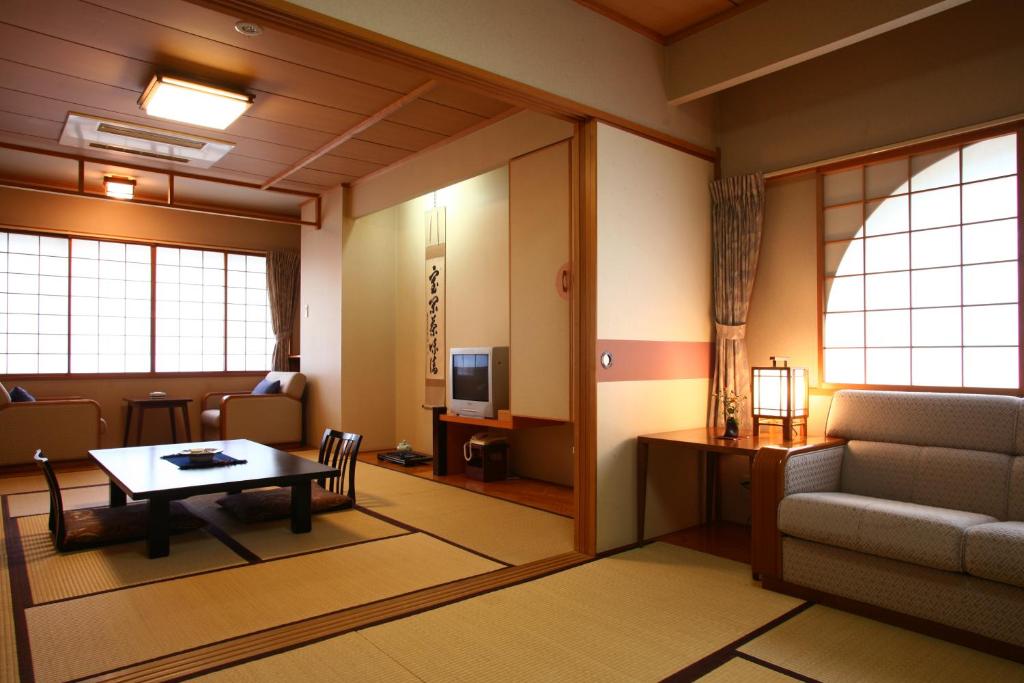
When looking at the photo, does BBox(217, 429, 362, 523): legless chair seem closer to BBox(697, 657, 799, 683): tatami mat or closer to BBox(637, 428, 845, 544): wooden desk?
BBox(637, 428, 845, 544): wooden desk

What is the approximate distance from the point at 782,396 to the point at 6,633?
3590 mm

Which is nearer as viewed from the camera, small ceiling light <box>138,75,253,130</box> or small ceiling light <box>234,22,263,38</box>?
small ceiling light <box>234,22,263,38</box>

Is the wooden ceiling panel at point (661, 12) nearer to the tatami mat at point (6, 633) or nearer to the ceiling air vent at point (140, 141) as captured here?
the ceiling air vent at point (140, 141)

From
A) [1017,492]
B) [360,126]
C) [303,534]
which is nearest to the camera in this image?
[1017,492]

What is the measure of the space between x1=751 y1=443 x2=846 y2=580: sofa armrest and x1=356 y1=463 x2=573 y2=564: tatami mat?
101cm

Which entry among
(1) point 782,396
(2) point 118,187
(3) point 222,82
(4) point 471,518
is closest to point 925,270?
(1) point 782,396

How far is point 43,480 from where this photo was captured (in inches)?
216

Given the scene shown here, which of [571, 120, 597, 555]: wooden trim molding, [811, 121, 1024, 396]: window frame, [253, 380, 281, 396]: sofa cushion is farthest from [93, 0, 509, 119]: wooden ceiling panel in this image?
[253, 380, 281, 396]: sofa cushion

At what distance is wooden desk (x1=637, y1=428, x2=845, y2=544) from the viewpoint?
3.23 metres

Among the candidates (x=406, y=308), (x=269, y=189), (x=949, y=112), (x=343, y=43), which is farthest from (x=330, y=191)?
(x=949, y=112)

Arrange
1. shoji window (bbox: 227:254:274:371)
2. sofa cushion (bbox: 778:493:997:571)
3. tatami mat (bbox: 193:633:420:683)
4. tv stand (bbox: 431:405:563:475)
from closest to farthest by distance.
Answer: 1. tatami mat (bbox: 193:633:420:683)
2. sofa cushion (bbox: 778:493:997:571)
3. tv stand (bbox: 431:405:563:475)
4. shoji window (bbox: 227:254:274:371)

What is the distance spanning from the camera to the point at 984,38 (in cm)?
312

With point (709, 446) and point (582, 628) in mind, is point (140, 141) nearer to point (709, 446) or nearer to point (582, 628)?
point (709, 446)

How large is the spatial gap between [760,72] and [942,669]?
278 centimetres
